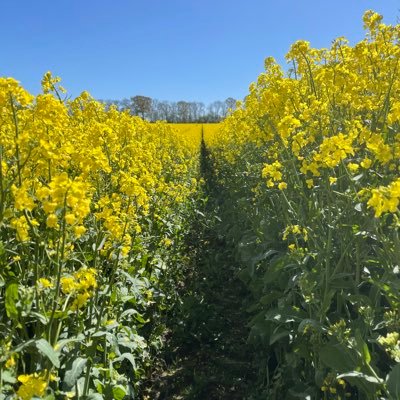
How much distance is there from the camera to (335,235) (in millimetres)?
2883

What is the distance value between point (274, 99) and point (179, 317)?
6.70 ft

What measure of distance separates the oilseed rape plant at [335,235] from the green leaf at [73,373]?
3.11 ft

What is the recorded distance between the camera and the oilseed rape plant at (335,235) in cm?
201

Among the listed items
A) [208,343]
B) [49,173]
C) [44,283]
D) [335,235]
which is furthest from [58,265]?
[208,343]

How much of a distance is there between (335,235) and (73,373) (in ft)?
5.46

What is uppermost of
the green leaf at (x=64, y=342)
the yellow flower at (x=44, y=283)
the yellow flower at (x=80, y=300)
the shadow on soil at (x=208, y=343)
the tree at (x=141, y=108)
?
the tree at (x=141, y=108)

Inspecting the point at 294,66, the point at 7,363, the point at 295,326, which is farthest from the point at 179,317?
the point at 7,363

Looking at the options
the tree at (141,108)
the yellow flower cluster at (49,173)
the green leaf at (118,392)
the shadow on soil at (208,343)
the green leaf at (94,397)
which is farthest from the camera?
the tree at (141,108)

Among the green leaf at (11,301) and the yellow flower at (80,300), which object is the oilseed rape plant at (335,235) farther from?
the green leaf at (11,301)

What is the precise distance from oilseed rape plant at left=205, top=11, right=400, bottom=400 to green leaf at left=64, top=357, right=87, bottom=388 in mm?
948

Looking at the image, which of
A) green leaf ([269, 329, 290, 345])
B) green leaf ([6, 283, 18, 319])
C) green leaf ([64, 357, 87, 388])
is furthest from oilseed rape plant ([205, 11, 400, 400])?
green leaf ([6, 283, 18, 319])

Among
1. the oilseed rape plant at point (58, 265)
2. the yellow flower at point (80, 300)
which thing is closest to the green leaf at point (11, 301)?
the oilseed rape plant at point (58, 265)

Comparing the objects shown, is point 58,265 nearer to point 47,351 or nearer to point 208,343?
point 47,351

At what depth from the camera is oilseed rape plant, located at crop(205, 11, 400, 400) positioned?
6.61 ft
